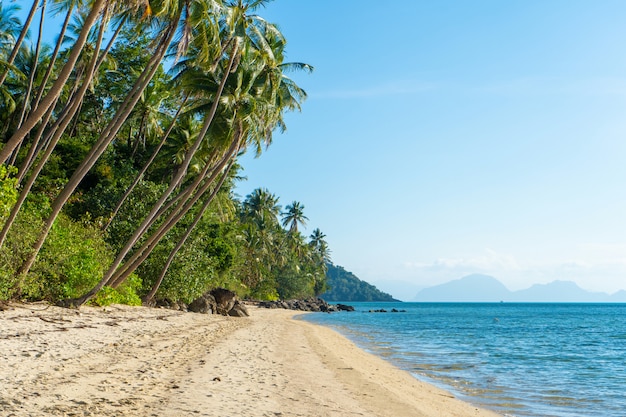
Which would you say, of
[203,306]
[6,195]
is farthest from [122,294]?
[6,195]

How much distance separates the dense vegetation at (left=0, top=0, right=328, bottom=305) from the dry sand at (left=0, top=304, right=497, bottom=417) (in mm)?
3463

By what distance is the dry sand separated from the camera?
20.7 feet

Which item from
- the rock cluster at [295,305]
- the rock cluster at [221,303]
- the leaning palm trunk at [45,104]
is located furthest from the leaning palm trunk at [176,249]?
the rock cluster at [295,305]

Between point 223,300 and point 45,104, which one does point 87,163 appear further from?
point 223,300

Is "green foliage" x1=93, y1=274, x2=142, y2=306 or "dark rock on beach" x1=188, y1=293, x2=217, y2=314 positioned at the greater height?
"green foliage" x1=93, y1=274, x2=142, y2=306

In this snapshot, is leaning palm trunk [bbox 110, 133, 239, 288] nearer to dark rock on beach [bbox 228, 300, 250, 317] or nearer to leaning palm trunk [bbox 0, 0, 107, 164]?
leaning palm trunk [bbox 0, 0, 107, 164]

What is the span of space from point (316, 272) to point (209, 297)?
7110 centimetres

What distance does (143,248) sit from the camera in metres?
21.5

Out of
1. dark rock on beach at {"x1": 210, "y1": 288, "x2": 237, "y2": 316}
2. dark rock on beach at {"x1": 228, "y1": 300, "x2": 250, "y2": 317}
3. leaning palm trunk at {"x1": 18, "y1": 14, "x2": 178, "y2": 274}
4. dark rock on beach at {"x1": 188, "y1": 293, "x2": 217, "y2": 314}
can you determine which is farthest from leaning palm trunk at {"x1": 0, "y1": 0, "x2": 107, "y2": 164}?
dark rock on beach at {"x1": 228, "y1": 300, "x2": 250, "y2": 317}

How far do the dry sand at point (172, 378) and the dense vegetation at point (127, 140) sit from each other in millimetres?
3463

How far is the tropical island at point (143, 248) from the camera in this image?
7676mm

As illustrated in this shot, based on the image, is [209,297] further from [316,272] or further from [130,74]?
[316,272]

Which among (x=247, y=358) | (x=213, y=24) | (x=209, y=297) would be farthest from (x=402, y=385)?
(x=209, y=297)

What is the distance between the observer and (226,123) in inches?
920
